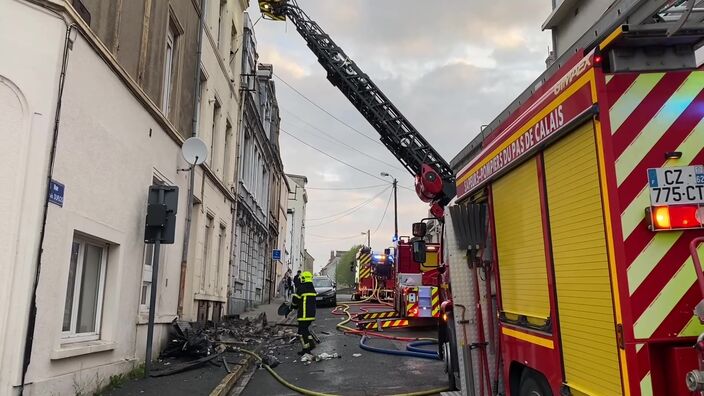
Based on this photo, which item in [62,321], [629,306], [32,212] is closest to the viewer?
[629,306]

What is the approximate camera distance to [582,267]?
3191 millimetres

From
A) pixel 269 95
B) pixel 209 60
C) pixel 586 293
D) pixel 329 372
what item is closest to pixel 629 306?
pixel 586 293

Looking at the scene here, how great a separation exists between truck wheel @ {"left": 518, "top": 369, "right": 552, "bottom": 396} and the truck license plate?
1.59m

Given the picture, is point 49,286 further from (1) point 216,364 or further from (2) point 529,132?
(2) point 529,132

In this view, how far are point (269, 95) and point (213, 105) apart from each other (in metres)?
13.7

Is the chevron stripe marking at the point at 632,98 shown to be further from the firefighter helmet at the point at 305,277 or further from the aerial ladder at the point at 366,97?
the aerial ladder at the point at 366,97

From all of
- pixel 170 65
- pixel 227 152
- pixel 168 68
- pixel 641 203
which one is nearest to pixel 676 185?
pixel 641 203

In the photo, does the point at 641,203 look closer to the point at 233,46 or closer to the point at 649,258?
the point at 649,258

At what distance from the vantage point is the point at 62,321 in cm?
595

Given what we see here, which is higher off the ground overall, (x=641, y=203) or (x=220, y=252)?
(x=220, y=252)

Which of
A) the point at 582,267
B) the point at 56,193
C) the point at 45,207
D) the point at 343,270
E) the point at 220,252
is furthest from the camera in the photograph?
the point at 343,270

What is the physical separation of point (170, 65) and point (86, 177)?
464cm

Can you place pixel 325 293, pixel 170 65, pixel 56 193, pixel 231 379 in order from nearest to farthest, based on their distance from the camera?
pixel 56 193
pixel 231 379
pixel 170 65
pixel 325 293

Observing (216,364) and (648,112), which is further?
(216,364)
